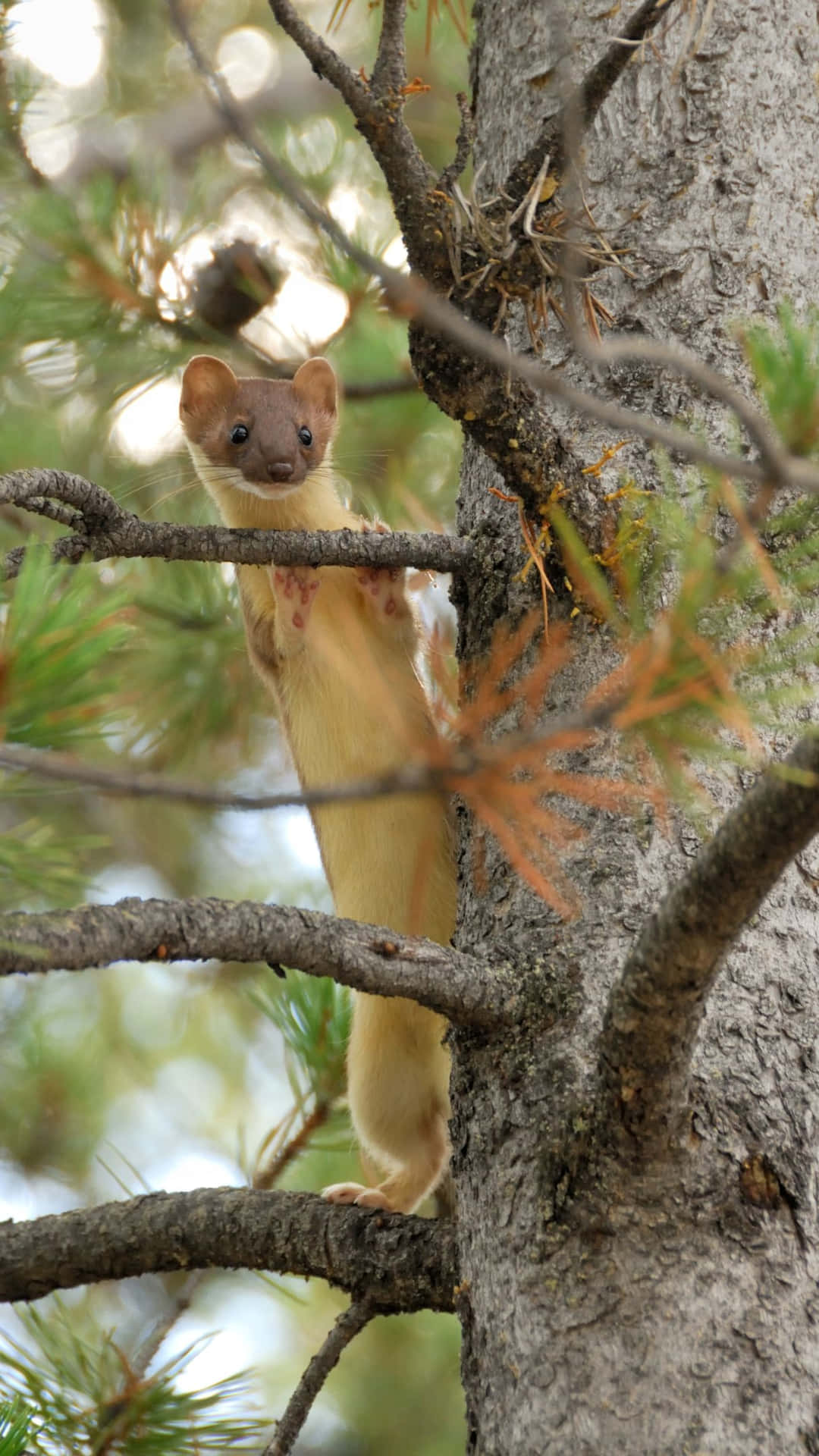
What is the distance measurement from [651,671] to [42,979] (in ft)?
12.1

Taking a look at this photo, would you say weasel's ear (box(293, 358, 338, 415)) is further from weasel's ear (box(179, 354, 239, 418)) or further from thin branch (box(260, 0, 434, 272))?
thin branch (box(260, 0, 434, 272))

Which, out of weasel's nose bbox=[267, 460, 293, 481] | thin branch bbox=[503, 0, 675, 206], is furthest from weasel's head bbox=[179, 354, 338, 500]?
thin branch bbox=[503, 0, 675, 206]

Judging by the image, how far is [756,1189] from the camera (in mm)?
1598

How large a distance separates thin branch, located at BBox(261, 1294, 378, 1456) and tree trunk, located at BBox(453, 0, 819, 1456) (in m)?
0.29

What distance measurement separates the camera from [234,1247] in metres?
1.92

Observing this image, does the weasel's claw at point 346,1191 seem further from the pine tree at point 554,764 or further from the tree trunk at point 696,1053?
the tree trunk at point 696,1053

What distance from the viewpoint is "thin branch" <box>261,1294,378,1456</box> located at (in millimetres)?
1987

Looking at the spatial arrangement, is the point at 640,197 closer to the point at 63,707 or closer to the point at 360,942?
the point at 360,942

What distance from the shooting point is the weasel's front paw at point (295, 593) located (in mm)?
2875

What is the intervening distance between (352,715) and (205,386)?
779 mm

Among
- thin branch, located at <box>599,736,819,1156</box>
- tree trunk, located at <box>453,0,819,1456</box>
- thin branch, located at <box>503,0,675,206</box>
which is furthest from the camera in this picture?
thin branch, located at <box>503,0,675,206</box>

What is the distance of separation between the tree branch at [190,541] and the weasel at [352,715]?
2.02ft

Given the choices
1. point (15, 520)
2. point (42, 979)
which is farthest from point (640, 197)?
point (42, 979)

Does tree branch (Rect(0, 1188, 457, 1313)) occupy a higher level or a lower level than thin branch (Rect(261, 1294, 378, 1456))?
higher
